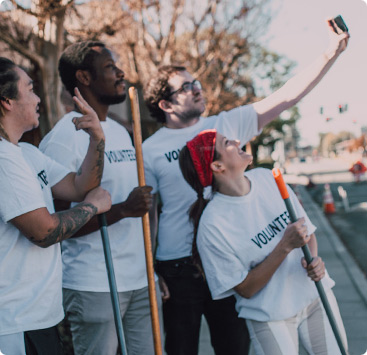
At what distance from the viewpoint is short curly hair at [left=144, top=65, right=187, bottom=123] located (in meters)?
3.04

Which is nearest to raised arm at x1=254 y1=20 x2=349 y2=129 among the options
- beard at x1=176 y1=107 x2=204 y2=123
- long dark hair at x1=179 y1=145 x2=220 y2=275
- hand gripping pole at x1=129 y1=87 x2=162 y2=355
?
beard at x1=176 y1=107 x2=204 y2=123

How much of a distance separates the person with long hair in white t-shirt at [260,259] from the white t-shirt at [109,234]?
0.37 meters

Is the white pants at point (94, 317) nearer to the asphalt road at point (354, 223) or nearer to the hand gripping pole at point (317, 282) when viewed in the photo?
the hand gripping pole at point (317, 282)

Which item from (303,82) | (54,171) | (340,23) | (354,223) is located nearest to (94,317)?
(54,171)

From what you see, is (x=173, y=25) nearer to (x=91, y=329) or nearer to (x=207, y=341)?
(x=207, y=341)

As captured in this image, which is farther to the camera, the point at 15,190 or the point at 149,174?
the point at 149,174

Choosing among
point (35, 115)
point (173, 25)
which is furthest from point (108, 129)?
point (173, 25)

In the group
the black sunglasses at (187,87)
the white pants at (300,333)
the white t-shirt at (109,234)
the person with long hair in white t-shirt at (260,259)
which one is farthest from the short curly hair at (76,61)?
the white pants at (300,333)

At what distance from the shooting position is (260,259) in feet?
7.27

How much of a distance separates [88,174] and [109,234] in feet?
1.21

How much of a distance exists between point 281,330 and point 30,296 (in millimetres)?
1097

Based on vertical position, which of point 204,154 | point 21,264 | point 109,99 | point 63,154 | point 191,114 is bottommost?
point 21,264

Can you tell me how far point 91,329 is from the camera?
7.55ft

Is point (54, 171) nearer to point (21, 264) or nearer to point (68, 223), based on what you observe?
point (68, 223)
